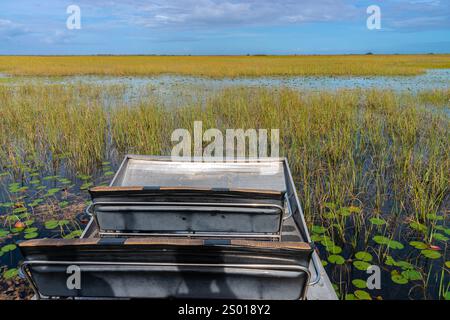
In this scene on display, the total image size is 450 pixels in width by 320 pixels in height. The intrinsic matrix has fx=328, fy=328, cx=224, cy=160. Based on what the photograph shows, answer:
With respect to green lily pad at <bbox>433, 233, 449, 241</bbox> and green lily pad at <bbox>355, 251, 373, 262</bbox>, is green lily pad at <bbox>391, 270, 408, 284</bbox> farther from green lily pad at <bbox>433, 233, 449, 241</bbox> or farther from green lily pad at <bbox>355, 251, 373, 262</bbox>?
green lily pad at <bbox>433, 233, 449, 241</bbox>

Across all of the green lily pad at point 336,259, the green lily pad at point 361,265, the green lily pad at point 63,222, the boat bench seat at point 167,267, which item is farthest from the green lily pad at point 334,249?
the green lily pad at point 63,222

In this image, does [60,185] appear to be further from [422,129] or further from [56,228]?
[422,129]

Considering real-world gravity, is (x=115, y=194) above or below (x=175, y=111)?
below

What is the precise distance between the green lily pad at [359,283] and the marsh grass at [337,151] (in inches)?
2.9

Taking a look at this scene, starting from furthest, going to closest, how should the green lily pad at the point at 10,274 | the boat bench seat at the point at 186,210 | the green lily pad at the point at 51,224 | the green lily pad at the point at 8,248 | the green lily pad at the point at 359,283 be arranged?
the green lily pad at the point at 51,224, the green lily pad at the point at 8,248, the green lily pad at the point at 10,274, the green lily pad at the point at 359,283, the boat bench seat at the point at 186,210

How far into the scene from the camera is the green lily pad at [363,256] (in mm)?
3406

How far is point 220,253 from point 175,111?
808 cm

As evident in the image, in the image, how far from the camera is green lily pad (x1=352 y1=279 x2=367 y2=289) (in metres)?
3.07

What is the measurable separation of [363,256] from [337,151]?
320 cm

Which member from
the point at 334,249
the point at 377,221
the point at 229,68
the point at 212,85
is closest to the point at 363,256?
the point at 334,249

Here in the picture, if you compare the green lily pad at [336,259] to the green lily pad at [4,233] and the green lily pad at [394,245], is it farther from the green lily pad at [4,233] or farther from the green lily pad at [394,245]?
the green lily pad at [4,233]

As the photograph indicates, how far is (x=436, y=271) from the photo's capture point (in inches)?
129

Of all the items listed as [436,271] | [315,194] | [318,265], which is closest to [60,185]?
[315,194]
